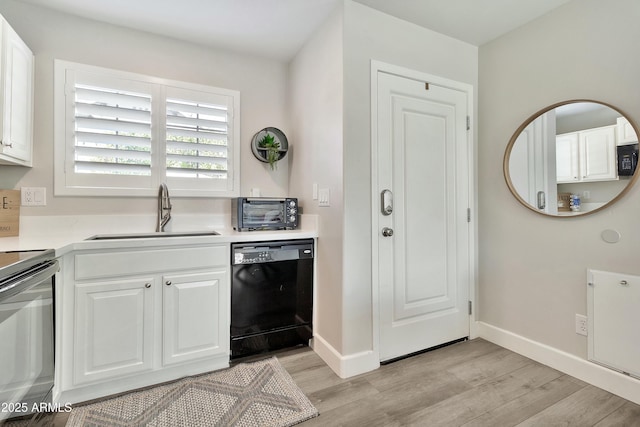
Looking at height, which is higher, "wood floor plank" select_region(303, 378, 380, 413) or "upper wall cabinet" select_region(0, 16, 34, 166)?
"upper wall cabinet" select_region(0, 16, 34, 166)

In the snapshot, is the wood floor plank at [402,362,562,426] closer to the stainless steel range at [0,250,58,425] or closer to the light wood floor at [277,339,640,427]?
the light wood floor at [277,339,640,427]

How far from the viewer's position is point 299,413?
1.55 meters

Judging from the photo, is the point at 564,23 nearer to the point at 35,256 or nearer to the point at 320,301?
the point at 320,301

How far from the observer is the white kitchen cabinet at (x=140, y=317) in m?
1.63

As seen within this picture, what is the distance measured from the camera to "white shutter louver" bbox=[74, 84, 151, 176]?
6.95ft

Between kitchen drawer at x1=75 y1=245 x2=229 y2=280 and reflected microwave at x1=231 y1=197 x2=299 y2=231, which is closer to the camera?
kitchen drawer at x1=75 y1=245 x2=229 y2=280

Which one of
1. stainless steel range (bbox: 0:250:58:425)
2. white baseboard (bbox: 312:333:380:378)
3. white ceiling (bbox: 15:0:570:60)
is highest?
white ceiling (bbox: 15:0:570:60)

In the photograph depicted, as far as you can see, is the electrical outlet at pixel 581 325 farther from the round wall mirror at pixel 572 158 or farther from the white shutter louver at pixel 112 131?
the white shutter louver at pixel 112 131

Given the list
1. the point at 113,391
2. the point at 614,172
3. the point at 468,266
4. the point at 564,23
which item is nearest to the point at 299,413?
the point at 113,391

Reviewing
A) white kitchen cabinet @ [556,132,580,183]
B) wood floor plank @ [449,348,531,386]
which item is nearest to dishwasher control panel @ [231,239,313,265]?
wood floor plank @ [449,348,531,386]

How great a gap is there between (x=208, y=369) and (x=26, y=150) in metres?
1.84

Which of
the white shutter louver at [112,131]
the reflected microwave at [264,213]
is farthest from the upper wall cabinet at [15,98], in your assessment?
the reflected microwave at [264,213]

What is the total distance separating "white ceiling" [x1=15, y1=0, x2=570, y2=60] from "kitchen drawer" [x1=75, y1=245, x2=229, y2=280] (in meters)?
1.62

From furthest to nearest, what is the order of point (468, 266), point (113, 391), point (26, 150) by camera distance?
1. point (468, 266)
2. point (26, 150)
3. point (113, 391)
